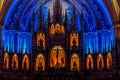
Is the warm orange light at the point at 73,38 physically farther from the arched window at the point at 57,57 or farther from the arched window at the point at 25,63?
the arched window at the point at 25,63

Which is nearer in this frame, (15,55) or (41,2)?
(15,55)

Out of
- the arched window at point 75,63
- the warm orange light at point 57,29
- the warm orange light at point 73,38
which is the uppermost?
the warm orange light at point 57,29

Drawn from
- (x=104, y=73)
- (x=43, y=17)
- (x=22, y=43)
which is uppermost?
(x=43, y=17)

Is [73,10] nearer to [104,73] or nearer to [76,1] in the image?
[76,1]

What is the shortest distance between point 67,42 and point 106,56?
15.6 ft

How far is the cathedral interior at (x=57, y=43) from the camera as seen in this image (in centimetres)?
4584

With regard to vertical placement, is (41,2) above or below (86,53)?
above

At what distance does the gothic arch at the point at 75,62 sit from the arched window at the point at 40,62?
3.15 meters

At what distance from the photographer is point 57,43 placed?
47281 millimetres

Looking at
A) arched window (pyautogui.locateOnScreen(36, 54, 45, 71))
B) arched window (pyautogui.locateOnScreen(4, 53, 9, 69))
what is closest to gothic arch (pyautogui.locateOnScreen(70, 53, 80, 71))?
arched window (pyautogui.locateOnScreen(36, 54, 45, 71))

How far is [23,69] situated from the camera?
47000 millimetres

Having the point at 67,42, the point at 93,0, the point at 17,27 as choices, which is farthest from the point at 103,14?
the point at 17,27

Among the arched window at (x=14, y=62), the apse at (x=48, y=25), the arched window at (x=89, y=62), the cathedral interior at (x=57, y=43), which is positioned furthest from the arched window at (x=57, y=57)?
the arched window at (x=14, y=62)

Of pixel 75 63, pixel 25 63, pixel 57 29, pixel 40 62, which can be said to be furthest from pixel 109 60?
pixel 25 63
